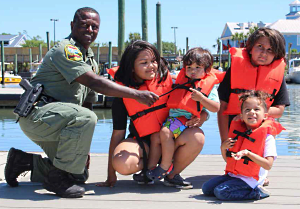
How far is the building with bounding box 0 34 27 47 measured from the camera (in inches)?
3722

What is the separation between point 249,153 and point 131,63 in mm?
1294

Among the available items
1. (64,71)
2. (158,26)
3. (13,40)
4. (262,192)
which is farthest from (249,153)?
(13,40)

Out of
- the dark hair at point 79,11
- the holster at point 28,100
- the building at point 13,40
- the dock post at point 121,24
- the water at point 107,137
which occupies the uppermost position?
the building at point 13,40

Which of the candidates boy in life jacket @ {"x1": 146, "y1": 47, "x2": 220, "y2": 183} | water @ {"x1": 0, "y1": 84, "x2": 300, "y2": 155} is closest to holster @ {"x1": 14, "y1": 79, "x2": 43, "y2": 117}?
boy in life jacket @ {"x1": 146, "y1": 47, "x2": 220, "y2": 183}

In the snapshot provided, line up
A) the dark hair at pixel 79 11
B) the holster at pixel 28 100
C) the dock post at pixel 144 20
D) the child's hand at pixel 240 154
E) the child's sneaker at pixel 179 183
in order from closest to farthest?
the child's hand at pixel 240 154
the holster at pixel 28 100
the child's sneaker at pixel 179 183
the dark hair at pixel 79 11
the dock post at pixel 144 20

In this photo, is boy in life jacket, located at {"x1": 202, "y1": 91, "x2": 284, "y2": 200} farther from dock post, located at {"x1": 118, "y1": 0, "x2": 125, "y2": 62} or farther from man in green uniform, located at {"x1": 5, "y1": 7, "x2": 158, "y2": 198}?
dock post, located at {"x1": 118, "y1": 0, "x2": 125, "y2": 62}

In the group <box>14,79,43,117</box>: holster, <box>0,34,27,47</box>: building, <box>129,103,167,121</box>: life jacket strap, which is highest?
<box>0,34,27,47</box>: building

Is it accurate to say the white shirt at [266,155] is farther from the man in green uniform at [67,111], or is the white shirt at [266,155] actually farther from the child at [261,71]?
the man in green uniform at [67,111]

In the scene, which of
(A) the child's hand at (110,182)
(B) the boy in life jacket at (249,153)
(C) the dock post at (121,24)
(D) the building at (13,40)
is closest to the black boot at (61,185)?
(A) the child's hand at (110,182)

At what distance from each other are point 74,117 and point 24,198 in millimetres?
727

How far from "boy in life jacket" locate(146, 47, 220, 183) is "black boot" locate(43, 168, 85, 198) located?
1.98 feet

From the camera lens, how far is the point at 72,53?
3.53 meters

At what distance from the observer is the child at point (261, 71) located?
12.5ft

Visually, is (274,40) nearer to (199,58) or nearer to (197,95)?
(199,58)
